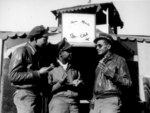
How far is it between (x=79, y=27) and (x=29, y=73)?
206 cm

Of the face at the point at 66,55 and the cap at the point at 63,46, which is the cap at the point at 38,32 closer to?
the cap at the point at 63,46

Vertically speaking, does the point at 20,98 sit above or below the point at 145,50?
below

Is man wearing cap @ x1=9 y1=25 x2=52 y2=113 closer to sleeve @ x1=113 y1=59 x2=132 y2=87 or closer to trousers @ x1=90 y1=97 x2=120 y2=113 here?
trousers @ x1=90 y1=97 x2=120 y2=113

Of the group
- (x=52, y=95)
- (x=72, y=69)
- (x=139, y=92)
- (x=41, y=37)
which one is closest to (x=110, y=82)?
(x=72, y=69)

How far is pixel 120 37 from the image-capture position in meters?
7.84

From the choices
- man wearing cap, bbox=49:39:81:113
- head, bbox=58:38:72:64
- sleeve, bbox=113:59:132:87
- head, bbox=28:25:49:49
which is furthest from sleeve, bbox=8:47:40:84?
sleeve, bbox=113:59:132:87

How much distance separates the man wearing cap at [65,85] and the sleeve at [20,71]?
1.50ft

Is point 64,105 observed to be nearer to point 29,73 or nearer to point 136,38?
point 29,73

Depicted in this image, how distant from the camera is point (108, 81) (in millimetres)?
6074

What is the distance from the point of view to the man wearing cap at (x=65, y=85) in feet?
19.4

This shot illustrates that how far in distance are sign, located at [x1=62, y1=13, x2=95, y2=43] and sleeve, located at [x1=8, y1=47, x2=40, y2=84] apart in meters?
1.62

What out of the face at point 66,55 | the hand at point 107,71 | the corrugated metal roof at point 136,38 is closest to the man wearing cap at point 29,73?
the face at point 66,55

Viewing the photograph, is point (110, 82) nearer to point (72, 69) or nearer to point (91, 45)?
point (72, 69)

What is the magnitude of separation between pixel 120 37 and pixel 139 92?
5.31ft
